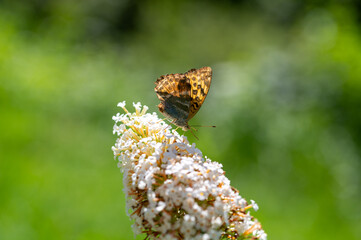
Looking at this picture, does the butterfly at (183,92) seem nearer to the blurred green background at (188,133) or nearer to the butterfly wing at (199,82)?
the butterfly wing at (199,82)

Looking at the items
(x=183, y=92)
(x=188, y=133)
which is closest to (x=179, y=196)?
(x=183, y=92)

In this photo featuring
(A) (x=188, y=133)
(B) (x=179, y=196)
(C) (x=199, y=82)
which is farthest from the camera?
(A) (x=188, y=133)

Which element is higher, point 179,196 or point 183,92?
point 183,92

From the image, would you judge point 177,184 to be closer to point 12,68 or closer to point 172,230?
point 172,230

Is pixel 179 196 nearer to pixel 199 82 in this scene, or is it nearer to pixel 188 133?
pixel 199 82

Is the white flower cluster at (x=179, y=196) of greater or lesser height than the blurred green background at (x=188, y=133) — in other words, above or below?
below

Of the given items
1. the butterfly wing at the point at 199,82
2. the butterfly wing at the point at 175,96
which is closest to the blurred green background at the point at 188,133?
the butterfly wing at the point at 175,96
